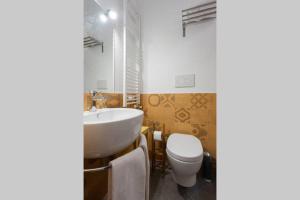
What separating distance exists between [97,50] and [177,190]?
1.56 m

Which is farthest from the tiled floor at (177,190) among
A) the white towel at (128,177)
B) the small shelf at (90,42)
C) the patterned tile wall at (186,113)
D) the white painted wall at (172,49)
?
the small shelf at (90,42)

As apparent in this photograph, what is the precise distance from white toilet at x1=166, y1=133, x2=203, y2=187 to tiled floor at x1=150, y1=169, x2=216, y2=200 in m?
0.09

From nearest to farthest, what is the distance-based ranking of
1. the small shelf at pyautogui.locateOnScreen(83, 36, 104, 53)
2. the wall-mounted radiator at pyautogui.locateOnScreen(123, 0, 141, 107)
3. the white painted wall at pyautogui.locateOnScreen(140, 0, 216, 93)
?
the small shelf at pyautogui.locateOnScreen(83, 36, 104, 53) < the wall-mounted radiator at pyautogui.locateOnScreen(123, 0, 141, 107) < the white painted wall at pyautogui.locateOnScreen(140, 0, 216, 93)

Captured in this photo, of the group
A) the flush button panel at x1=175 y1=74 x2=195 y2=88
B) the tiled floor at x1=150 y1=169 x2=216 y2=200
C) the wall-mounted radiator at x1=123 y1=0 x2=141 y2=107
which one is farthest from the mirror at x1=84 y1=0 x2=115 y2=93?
the tiled floor at x1=150 y1=169 x2=216 y2=200

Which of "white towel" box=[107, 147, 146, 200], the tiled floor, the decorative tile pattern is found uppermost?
the decorative tile pattern

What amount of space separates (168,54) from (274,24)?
62.5 inches

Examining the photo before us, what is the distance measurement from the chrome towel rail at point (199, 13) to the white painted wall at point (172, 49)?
0.19ft

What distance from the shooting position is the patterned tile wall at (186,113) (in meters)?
1.52

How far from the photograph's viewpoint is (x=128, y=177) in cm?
62

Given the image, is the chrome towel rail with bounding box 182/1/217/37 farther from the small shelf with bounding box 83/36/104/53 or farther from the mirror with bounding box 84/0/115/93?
the small shelf with bounding box 83/36/104/53

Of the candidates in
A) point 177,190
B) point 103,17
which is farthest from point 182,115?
point 103,17

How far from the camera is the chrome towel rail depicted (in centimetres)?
145

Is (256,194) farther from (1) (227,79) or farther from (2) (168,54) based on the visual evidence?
(2) (168,54)

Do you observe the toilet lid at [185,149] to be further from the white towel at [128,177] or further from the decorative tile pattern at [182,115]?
the white towel at [128,177]
